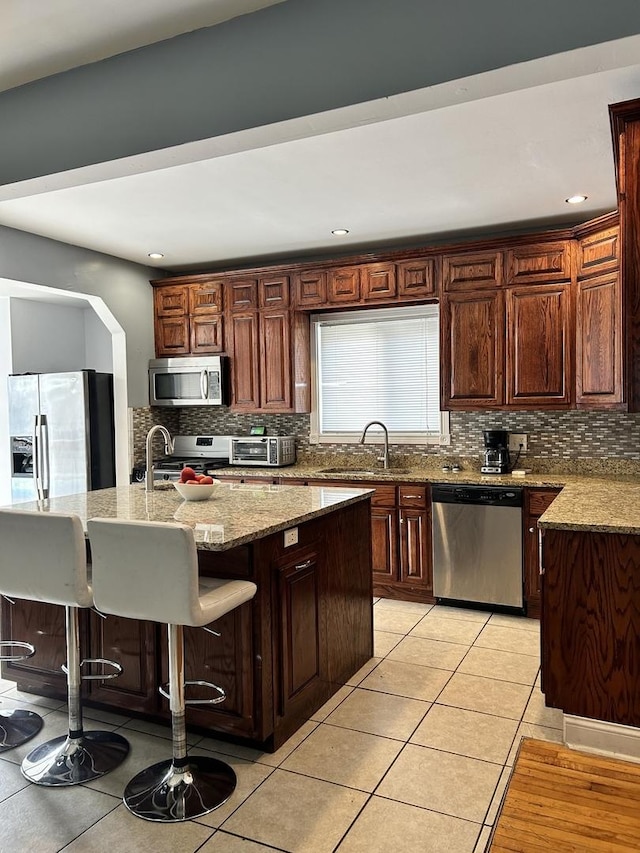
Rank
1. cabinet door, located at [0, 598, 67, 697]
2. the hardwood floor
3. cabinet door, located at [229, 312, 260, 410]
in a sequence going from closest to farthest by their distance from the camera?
the hardwood floor, cabinet door, located at [0, 598, 67, 697], cabinet door, located at [229, 312, 260, 410]

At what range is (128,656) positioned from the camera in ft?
9.12

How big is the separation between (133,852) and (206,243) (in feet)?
13.5

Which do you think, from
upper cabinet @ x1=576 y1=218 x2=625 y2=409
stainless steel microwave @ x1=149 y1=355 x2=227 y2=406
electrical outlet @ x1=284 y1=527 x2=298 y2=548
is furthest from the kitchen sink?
electrical outlet @ x1=284 y1=527 x2=298 y2=548

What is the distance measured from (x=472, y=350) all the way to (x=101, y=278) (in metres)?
3.03

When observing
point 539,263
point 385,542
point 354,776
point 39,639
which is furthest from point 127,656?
point 539,263

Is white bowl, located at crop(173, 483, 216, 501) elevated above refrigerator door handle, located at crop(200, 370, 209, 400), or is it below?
below

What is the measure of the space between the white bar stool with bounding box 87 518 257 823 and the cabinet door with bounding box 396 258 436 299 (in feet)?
9.96

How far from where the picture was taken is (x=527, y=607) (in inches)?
165

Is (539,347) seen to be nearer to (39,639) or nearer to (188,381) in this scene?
(188,381)

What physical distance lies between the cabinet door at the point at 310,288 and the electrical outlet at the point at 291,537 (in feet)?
9.16

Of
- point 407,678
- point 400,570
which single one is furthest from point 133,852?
point 400,570

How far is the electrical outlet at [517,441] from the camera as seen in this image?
475 cm

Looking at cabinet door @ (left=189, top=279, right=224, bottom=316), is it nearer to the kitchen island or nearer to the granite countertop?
the granite countertop

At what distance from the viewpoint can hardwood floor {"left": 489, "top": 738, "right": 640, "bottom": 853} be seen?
109 cm
